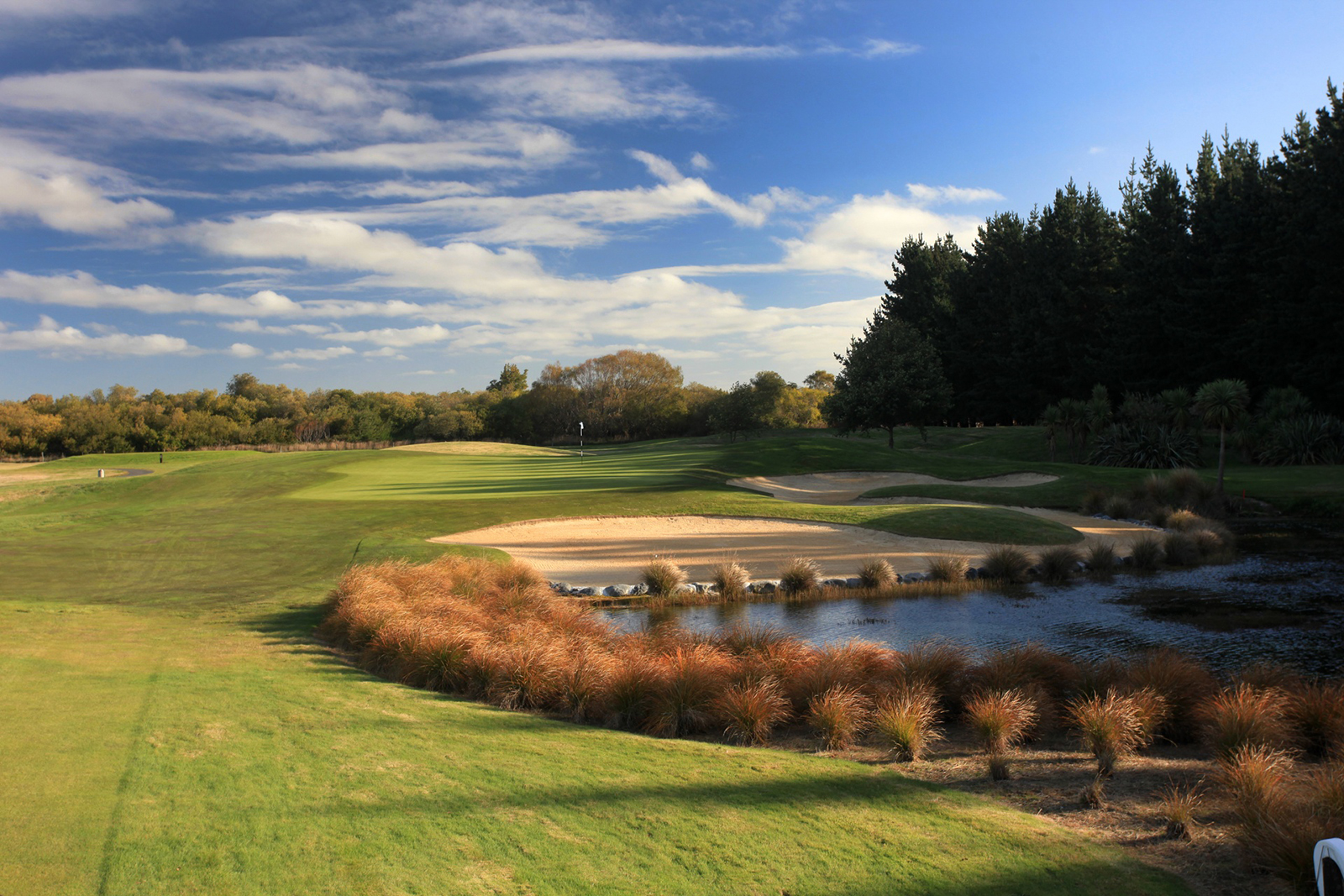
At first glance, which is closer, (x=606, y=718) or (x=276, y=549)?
(x=606, y=718)

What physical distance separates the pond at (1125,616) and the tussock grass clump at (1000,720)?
362cm

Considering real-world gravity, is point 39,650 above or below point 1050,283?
below

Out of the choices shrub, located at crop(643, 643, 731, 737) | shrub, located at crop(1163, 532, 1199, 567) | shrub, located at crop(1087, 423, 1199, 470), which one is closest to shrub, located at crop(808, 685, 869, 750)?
shrub, located at crop(643, 643, 731, 737)

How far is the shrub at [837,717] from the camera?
6598 mm

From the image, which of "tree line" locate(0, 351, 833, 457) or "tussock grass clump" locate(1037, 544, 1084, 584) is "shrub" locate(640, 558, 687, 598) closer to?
"tussock grass clump" locate(1037, 544, 1084, 584)

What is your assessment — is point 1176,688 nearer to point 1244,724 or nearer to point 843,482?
point 1244,724

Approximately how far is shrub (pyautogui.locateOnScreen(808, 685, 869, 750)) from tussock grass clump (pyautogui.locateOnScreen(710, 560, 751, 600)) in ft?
23.9

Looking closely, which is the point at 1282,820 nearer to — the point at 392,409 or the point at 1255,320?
the point at 1255,320

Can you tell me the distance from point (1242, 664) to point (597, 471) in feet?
88.8

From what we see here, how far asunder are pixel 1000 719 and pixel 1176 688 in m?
2.38

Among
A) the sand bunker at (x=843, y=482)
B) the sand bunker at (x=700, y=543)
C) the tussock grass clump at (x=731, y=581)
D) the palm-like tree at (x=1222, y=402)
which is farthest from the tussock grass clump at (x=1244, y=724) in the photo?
the palm-like tree at (x=1222, y=402)

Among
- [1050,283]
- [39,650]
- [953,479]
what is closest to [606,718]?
[39,650]

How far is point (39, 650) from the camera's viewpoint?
7.54 metres

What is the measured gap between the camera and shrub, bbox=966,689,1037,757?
646cm
